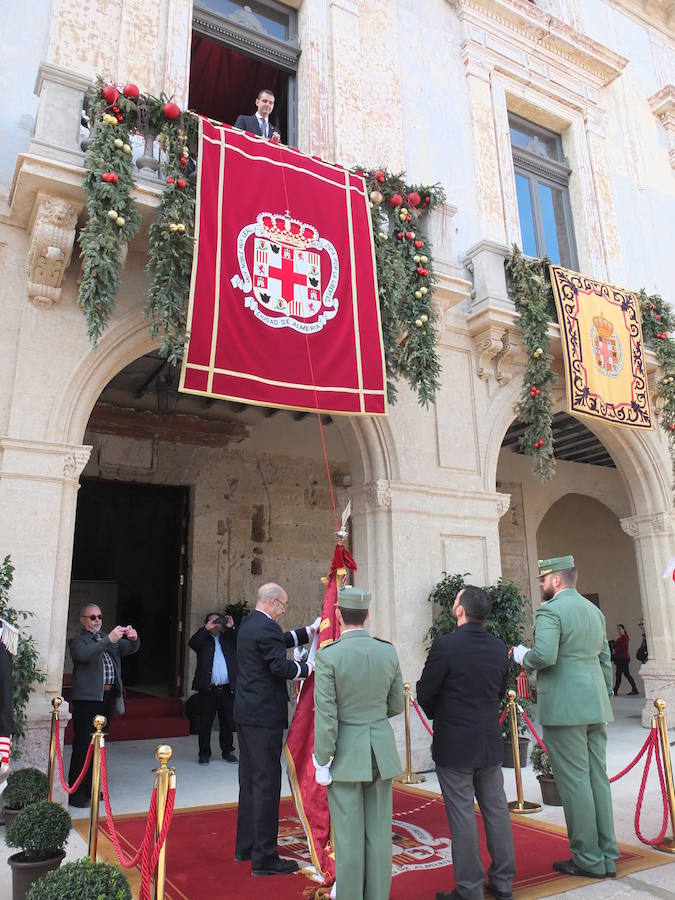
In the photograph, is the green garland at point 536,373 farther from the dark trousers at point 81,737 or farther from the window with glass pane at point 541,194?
the dark trousers at point 81,737

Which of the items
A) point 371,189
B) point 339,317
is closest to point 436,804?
point 339,317

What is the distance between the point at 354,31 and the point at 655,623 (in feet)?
34.7

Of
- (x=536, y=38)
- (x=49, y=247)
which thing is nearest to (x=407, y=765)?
(x=49, y=247)

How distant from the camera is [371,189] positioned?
860cm

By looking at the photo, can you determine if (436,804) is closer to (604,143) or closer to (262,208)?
(262,208)

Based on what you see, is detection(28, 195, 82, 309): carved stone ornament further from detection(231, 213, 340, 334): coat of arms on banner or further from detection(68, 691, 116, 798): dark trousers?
detection(68, 691, 116, 798): dark trousers

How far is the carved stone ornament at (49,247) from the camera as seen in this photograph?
6.82 meters

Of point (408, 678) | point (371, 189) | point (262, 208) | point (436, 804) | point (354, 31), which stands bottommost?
point (436, 804)

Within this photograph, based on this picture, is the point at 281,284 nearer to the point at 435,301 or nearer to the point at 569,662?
the point at 435,301

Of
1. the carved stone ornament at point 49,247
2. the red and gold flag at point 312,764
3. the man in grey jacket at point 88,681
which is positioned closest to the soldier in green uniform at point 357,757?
the red and gold flag at point 312,764

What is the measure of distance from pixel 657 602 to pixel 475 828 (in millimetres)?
8656

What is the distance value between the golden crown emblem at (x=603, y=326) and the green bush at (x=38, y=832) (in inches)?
371

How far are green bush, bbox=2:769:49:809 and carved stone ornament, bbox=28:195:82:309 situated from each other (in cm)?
440

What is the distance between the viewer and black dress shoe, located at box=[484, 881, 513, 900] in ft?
13.6
